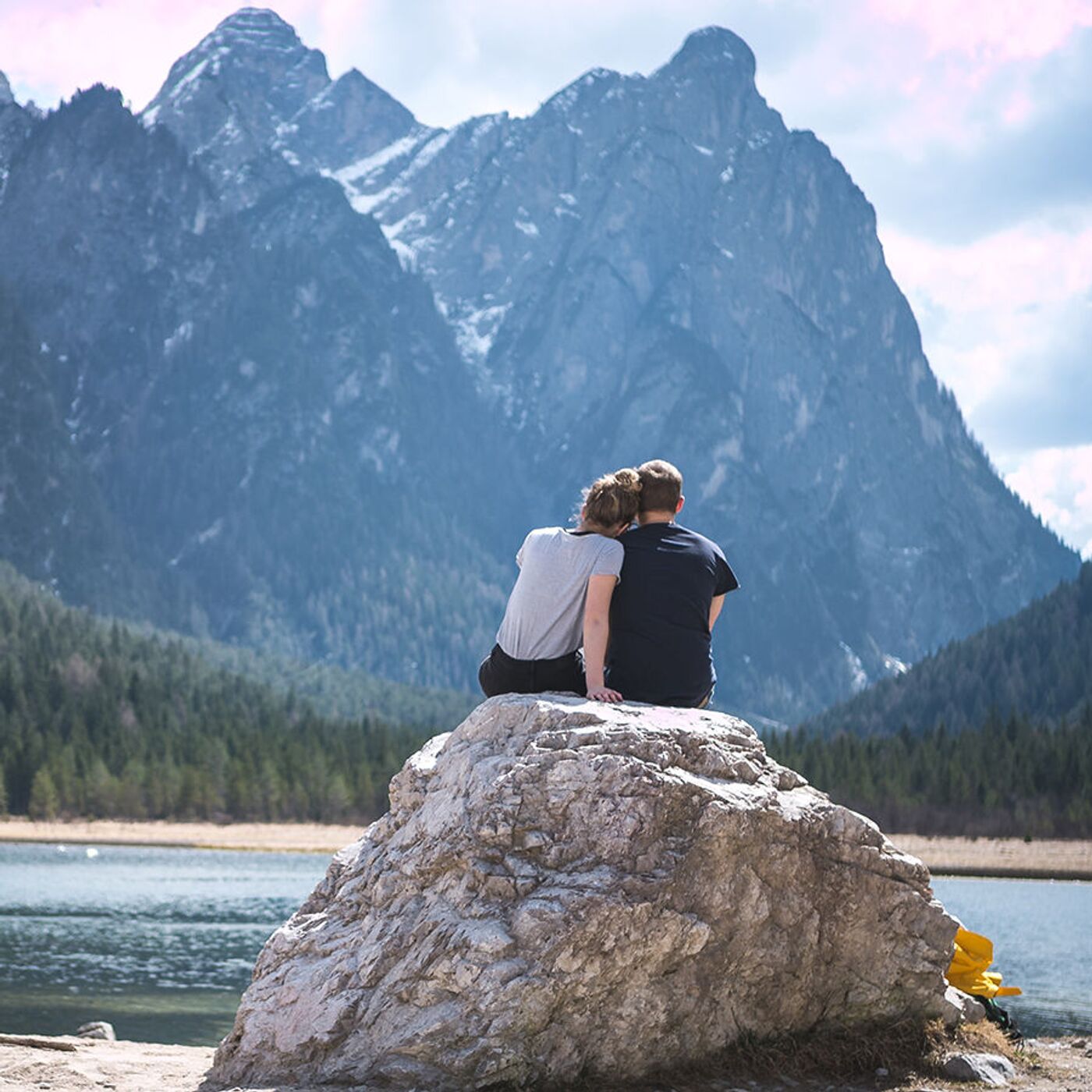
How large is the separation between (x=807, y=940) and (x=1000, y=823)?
105 metres

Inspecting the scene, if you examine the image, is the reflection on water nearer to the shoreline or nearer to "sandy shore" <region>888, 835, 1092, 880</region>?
the shoreline

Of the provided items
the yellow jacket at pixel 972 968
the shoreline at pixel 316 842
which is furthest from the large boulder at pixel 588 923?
the shoreline at pixel 316 842

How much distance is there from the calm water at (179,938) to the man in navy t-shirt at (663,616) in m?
15.0

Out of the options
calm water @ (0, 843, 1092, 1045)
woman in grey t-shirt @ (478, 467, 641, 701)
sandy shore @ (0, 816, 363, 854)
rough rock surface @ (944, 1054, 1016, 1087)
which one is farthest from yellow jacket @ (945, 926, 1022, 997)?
sandy shore @ (0, 816, 363, 854)

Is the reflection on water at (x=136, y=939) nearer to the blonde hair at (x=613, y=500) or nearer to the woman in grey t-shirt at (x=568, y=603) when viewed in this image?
the woman in grey t-shirt at (x=568, y=603)

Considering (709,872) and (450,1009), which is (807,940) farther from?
(450,1009)

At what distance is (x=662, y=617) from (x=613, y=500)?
3.22 ft

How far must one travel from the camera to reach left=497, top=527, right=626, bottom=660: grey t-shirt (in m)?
12.8

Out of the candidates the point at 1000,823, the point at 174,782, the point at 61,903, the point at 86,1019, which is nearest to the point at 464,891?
the point at 86,1019

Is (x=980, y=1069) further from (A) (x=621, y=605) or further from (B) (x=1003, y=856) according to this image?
(B) (x=1003, y=856)

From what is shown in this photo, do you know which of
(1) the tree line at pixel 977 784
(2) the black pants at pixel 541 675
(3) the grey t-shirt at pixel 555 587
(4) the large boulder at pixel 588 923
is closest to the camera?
(4) the large boulder at pixel 588 923

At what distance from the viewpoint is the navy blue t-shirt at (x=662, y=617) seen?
13008 millimetres

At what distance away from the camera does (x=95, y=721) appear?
148500 mm

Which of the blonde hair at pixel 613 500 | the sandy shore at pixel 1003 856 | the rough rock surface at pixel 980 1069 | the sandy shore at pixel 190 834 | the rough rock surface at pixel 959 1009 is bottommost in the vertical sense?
the rough rock surface at pixel 980 1069
